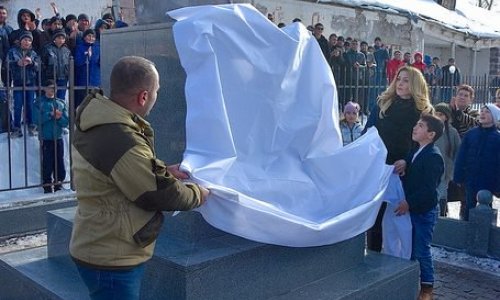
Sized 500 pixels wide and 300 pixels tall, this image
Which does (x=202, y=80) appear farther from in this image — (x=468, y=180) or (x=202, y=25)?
(x=468, y=180)

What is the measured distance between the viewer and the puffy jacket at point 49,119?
6.40 metres

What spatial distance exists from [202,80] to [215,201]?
2.38 feet

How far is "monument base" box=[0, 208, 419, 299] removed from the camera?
299 cm

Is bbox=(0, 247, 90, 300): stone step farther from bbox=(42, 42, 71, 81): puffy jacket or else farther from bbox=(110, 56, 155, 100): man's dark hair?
bbox=(42, 42, 71, 81): puffy jacket

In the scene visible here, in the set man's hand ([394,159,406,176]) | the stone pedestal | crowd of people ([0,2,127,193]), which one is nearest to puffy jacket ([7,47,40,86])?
crowd of people ([0,2,127,193])

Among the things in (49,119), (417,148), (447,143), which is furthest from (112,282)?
(447,143)

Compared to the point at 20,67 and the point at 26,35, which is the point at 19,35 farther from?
the point at 20,67

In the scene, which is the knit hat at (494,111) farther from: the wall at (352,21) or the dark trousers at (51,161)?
the wall at (352,21)

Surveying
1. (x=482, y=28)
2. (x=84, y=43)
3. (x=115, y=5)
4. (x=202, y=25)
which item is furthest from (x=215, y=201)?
(x=482, y=28)

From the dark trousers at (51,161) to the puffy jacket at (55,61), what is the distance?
1.50 m

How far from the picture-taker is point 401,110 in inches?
170

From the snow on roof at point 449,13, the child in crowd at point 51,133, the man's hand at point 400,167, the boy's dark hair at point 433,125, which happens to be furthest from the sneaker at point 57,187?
the snow on roof at point 449,13

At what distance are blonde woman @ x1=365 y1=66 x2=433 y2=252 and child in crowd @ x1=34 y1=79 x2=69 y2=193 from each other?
12.1 feet

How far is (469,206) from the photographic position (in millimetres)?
5848
